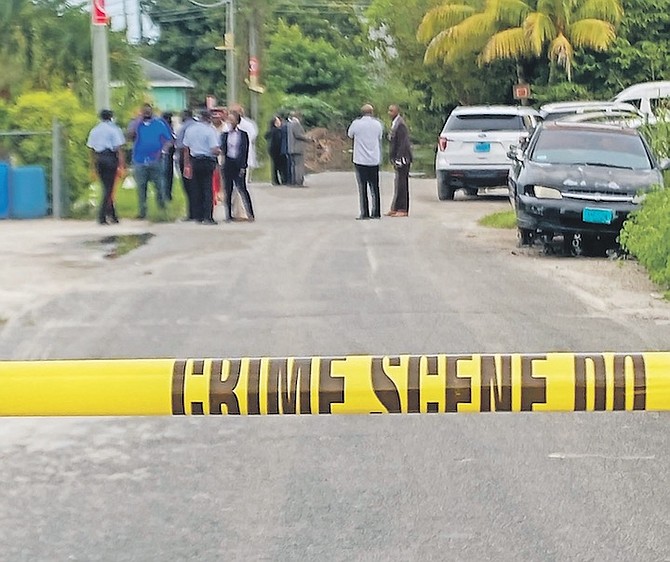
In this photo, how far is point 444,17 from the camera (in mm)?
38188

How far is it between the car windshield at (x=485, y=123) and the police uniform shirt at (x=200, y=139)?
20.5ft

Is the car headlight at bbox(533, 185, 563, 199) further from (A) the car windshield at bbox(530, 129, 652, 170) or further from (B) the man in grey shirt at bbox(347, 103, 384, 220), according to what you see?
(B) the man in grey shirt at bbox(347, 103, 384, 220)

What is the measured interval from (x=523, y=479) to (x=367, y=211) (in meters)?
13.2

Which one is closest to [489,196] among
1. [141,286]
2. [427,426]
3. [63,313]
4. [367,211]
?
[367,211]

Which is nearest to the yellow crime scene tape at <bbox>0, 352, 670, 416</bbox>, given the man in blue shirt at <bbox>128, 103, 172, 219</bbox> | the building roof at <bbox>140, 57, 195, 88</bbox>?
the man in blue shirt at <bbox>128, 103, 172, 219</bbox>

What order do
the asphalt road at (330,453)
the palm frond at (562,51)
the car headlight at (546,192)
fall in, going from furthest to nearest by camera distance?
1. the palm frond at (562,51)
2. the car headlight at (546,192)
3. the asphalt road at (330,453)

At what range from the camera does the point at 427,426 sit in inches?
267

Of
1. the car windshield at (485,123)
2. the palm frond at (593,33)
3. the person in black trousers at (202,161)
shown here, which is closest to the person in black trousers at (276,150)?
the car windshield at (485,123)

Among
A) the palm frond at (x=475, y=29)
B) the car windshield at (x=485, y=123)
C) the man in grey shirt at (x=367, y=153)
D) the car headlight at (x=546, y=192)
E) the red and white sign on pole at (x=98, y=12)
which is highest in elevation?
the palm frond at (x=475, y=29)

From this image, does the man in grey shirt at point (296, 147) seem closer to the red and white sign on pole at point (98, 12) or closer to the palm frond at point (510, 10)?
the red and white sign on pole at point (98, 12)

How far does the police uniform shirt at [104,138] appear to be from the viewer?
58.7ft

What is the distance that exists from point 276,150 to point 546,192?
44.2ft

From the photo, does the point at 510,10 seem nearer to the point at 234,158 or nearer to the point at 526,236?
the point at 234,158

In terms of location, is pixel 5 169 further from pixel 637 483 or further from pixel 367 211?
pixel 637 483
